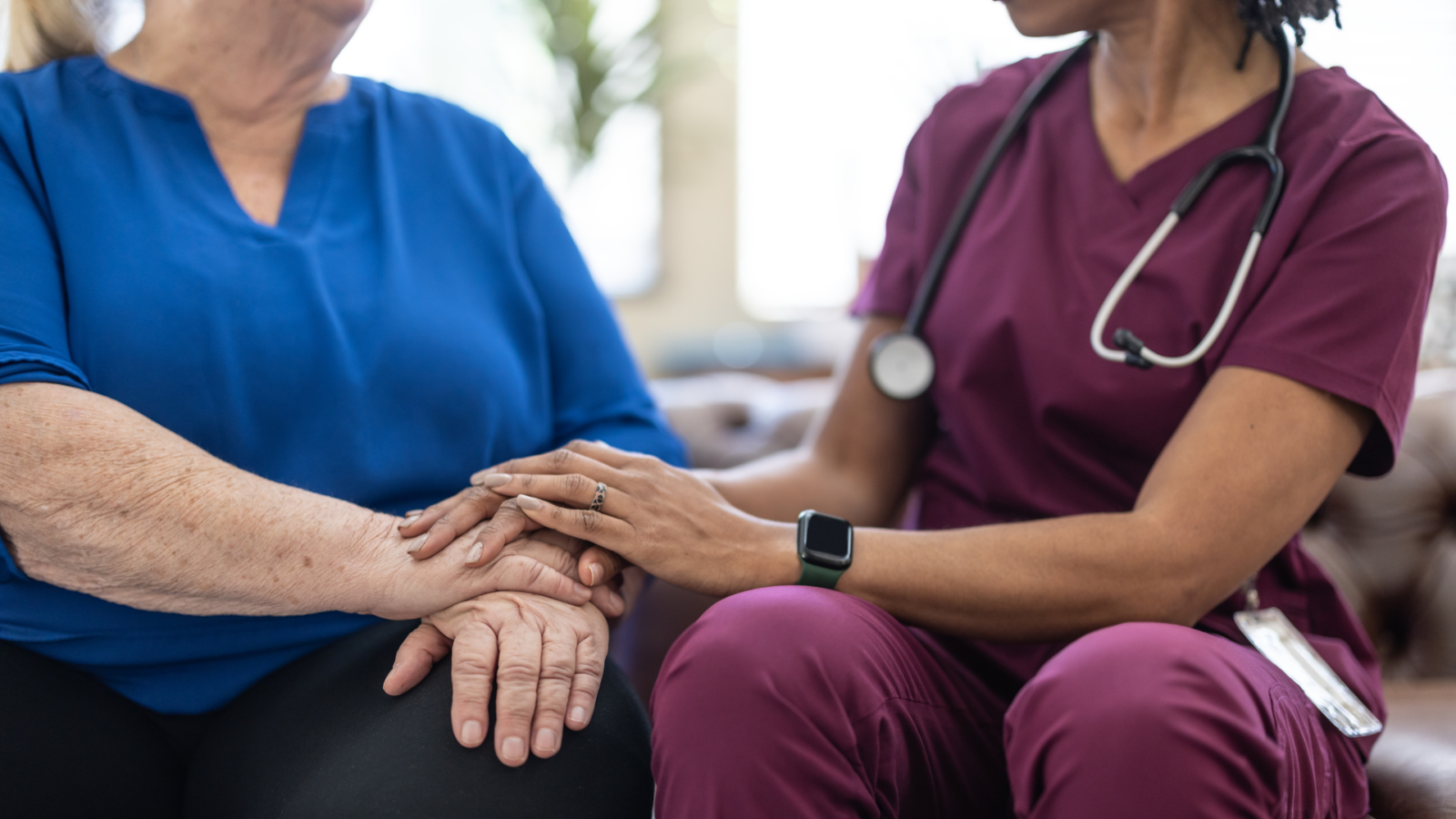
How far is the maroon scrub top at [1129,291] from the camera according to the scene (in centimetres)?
93

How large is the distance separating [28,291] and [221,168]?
0.79ft

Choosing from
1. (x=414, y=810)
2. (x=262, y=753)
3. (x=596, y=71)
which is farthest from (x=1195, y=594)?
(x=596, y=71)

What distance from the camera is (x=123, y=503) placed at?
845 mm

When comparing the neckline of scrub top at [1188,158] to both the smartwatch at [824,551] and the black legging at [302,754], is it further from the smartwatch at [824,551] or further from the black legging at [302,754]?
the black legging at [302,754]

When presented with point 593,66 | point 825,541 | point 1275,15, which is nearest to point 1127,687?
point 825,541

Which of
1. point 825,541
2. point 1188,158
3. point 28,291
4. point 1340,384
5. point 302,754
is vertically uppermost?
point 1188,158

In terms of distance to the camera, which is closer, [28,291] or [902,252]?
[28,291]

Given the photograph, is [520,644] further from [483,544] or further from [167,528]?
[167,528]

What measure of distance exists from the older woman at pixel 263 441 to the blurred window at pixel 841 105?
258 centimetres

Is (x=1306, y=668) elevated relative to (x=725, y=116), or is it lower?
lower

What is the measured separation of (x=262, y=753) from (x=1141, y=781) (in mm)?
712

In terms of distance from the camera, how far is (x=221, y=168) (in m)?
1.06

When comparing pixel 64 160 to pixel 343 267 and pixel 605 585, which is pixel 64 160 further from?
pixel 605 585

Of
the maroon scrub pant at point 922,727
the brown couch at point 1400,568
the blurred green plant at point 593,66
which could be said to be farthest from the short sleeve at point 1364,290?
the blurred green plant at point 593,66
